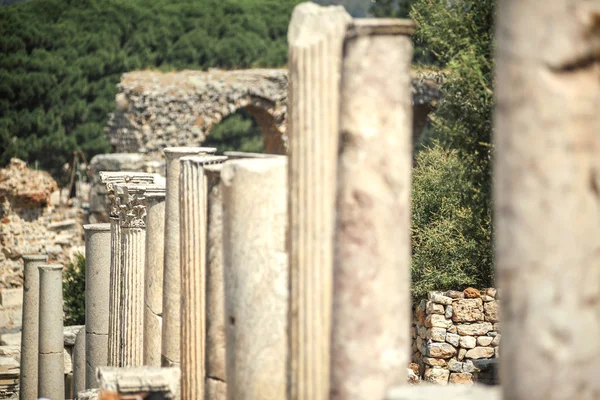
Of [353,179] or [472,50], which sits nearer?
[353,179]

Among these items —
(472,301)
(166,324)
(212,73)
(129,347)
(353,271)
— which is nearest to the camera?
(353,271)

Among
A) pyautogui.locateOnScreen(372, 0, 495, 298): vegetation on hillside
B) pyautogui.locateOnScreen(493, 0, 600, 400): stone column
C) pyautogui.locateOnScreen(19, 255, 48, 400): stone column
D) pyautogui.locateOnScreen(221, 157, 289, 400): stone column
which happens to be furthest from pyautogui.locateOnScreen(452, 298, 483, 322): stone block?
pyautogui.locateOnScreen(493, 0, 600, 400): stone column

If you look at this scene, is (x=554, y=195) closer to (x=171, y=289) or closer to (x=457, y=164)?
(x=171, y=289)

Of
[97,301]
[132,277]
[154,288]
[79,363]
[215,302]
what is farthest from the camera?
[79,363]

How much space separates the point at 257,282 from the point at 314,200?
2.44 ft

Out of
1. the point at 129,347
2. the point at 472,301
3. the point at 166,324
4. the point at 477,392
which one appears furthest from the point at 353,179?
the point at 472,301

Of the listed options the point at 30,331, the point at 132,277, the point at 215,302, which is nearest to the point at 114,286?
the point at 132,277

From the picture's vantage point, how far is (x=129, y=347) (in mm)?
10320

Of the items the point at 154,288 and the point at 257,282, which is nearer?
the point at 257,282

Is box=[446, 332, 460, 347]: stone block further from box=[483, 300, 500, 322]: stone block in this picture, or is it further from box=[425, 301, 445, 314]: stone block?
box=[483, 300, 500, 322]: stone block

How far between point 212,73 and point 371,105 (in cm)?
1993

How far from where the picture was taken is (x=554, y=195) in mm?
3902

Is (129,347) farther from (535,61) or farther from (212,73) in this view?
(212,73)

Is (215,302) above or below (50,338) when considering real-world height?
above
